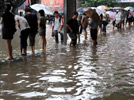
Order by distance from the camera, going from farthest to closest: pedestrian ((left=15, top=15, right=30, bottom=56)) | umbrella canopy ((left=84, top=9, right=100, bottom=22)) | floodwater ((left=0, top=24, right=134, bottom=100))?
umbrella canopy ((left=84, top=9, right=100, bottom=22)) < pedestrian ((left=15, top=15, right=30, bottom=56)) < floodwater ((left=0, top=24, right=134, bottom=100))

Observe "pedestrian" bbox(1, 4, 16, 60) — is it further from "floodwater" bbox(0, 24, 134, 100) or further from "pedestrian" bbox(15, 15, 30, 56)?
"floodwater" bbox(0, 24, 134, 100)

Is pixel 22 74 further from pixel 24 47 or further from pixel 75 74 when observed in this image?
pixel 24 47

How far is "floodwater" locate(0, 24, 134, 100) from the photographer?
5168mm

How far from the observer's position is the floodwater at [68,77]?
517 cm

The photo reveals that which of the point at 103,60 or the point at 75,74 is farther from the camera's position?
the point at 103,60

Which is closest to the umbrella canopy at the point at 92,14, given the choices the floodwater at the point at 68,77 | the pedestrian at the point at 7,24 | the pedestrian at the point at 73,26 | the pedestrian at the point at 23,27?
the pedestrian at the point at 73,26

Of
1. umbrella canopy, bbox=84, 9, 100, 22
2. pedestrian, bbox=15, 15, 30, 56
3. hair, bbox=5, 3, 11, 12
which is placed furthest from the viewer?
umbrella canopy, bbox=84, 9, 100, 22

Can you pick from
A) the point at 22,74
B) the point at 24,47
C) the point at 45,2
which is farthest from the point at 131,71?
the point at 45,2

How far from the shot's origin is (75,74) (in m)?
6.84

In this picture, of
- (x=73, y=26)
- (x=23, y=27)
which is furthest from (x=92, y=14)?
(x=23, y=27)

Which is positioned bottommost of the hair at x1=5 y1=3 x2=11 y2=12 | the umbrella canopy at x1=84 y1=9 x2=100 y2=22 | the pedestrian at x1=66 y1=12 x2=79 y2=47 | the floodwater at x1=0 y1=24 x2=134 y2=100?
the floodwater at x1=0 y1=24 x2=134 y2=100

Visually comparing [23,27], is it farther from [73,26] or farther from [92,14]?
[92,14]

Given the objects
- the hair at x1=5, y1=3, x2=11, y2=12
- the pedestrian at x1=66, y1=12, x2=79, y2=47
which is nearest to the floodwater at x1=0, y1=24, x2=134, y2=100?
the hair at x1=5, y1=3, x2=11, y2=12

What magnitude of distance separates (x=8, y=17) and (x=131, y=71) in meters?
4.24
